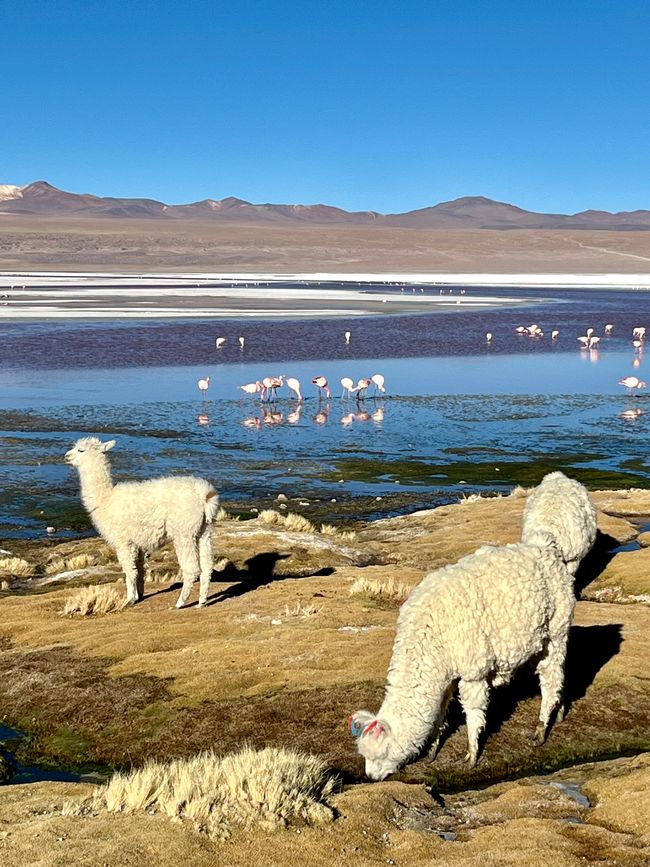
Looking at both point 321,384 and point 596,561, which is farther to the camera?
point 321,384

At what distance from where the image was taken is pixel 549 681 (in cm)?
787

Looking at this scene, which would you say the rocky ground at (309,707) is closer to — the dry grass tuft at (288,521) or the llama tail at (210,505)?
the dry grass tuft at (288,521)

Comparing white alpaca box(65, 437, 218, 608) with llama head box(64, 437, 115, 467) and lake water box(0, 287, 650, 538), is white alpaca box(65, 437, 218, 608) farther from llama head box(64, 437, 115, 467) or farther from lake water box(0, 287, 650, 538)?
lake water box(0, 287, 650, 538)

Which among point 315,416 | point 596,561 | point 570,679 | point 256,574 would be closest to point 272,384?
point 315,416

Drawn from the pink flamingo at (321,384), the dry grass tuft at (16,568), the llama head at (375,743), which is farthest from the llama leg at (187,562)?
the pink flamingo at (321,384)

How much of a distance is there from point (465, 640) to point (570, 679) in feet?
7.38

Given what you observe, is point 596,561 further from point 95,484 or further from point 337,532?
point 95,484

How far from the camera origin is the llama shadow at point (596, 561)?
1264 centimetres

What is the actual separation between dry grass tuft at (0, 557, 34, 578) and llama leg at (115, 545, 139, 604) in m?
2.69

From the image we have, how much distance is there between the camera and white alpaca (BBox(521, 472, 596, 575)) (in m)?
10.6

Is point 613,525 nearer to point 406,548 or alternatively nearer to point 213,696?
point 406,548

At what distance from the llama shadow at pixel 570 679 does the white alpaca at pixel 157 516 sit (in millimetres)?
3765

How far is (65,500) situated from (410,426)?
9.84 m

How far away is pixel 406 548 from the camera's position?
569 inches
